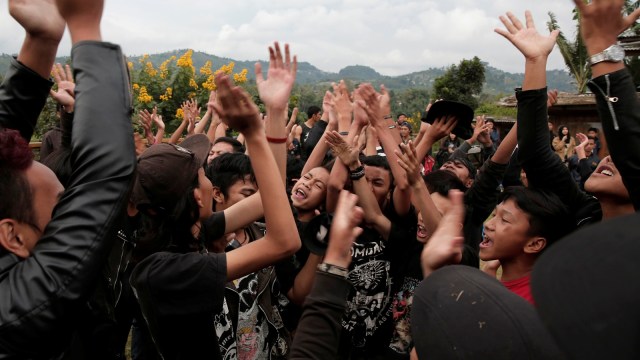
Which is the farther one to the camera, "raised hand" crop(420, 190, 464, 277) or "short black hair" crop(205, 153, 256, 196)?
"short black hair" crop(205, 153, 256, 196)

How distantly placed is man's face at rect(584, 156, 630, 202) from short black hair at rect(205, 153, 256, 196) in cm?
192

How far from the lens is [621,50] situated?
175cm

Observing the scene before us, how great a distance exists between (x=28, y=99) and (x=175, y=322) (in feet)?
2.99

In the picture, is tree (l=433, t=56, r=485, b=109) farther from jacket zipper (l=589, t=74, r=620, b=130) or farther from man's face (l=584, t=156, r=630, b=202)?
jacket zipper (l=589, t=74, r=620, b=130)

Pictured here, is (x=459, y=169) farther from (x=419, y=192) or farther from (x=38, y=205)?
(x=38, y=205)

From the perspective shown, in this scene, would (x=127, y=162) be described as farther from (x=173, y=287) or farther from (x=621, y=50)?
(x=621, y=50)

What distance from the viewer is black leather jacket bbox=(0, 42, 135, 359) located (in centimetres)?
112

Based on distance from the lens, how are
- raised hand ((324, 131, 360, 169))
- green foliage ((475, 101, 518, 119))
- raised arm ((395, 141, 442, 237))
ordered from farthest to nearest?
green foliage ((475, 101, 518, 119)) < raised hand ((324, 131, 360, 169)) < raised arm ((395, 141, 442, 237))

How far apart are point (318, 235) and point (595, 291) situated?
1561 mm

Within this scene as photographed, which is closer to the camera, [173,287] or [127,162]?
[127,162]

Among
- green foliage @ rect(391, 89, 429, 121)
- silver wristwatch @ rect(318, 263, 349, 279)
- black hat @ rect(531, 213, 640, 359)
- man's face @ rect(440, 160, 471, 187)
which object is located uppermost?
black hat @ rect(531, 213, 640, 359)

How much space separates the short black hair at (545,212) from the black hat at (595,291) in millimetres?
1822

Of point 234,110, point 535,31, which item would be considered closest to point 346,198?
point 234,110

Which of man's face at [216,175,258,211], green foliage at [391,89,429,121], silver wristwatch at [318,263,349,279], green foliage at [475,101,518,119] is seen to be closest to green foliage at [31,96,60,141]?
man's face at [216,175,258,211]
